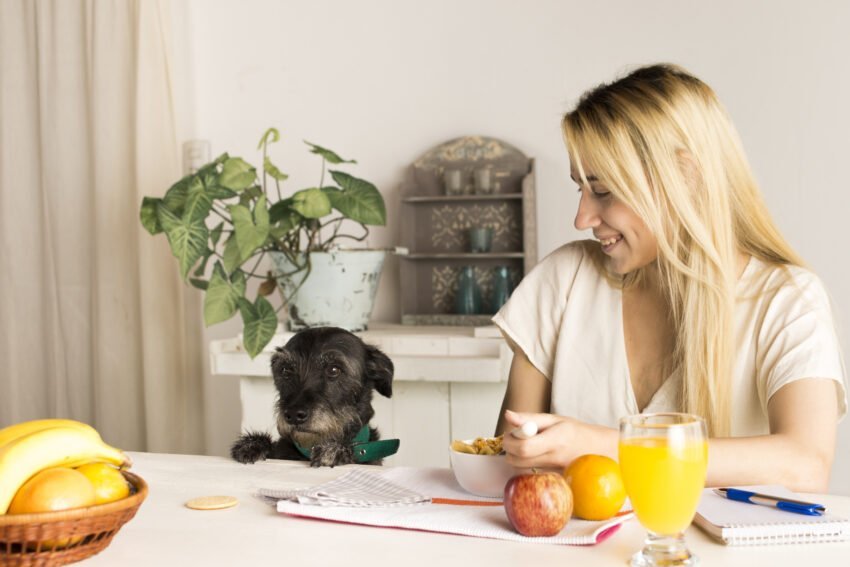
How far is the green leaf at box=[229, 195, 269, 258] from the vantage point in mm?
2469

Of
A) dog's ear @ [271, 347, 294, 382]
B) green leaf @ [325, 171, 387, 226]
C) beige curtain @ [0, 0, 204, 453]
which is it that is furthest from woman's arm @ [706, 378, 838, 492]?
beige curtain @ [0, 0, 204, 453]

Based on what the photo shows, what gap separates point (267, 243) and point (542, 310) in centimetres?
118

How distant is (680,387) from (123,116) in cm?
220

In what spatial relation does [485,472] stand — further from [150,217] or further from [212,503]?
[150,217]

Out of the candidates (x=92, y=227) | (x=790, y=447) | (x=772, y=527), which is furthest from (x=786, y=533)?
(x=92, y=227)

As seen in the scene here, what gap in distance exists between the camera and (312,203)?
2.53 metres

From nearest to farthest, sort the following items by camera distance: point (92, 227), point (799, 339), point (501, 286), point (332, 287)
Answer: point (799, 339) < point (332, 287) < point (501, 286) < point (92, 227)

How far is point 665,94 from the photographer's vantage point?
145 cm

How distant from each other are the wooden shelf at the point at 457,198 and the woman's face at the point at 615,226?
1.25 meters

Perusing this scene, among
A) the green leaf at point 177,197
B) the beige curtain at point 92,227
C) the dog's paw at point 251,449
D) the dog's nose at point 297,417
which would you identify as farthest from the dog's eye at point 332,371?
the beige curtain at point 92,227

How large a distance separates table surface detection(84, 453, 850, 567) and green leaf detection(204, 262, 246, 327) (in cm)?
132

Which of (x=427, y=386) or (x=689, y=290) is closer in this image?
(x=689, y=290)

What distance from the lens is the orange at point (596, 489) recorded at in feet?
3.40

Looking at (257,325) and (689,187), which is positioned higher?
(689,187)
